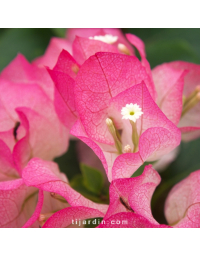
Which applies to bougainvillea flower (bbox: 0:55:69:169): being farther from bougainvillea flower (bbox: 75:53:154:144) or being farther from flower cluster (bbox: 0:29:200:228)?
bougainvillea flower (bbox: 75:53:154:144)

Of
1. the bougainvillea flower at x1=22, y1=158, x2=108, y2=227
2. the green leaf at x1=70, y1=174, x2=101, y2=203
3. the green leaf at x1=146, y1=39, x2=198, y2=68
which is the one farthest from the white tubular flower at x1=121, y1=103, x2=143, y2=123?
the green leaf at x1=146, y1=39, x2=198, y2=68

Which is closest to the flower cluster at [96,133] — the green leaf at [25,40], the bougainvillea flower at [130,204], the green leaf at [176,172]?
the bougainvillea flower at [130,204]

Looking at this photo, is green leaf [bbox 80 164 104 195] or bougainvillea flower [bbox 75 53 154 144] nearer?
bougainvillea flower [bbox 75 53 154 144]

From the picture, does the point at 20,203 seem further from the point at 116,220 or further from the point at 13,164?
the point at 116,220

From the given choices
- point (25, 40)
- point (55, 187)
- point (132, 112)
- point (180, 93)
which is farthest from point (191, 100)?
point (25, 40)

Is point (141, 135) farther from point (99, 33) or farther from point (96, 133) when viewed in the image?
point (99, 33)

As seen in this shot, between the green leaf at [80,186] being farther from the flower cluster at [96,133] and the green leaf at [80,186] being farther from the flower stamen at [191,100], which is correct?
the flower stamen at [191,100]
